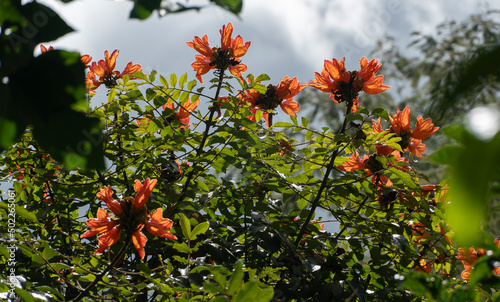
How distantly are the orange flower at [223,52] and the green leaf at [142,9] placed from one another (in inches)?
55.2

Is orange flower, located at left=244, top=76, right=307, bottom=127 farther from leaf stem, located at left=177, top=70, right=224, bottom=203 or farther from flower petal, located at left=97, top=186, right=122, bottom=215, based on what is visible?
flower petal, located at left=97, top=186, right=122, bottom=215

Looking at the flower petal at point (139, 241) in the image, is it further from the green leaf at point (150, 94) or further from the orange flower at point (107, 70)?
the orange flower at point (107, 70)

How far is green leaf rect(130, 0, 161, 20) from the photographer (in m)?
0.30

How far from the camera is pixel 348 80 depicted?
149 centimetres

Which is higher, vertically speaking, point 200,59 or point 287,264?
point 200,59

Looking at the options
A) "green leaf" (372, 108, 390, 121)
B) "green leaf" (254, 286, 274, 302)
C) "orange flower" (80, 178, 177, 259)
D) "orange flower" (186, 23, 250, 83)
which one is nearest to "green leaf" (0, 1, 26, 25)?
"green leaf" (254, 286, 274, 302)

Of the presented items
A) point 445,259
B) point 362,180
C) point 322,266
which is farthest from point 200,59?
point 445,259

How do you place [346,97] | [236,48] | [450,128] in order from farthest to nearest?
[236,48] → [346,97] → [450,128]

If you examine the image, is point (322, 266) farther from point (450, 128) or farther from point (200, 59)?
point (450, 128)

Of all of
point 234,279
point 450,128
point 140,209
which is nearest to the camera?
point 450,128

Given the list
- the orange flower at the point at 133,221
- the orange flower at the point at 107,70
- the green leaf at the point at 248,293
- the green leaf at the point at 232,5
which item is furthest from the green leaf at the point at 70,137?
the orange flower at the point at 107,70

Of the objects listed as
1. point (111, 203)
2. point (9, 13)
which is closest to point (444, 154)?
point (9, 13)

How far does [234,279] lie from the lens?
53 centimetres

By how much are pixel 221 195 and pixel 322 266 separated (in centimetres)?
39
